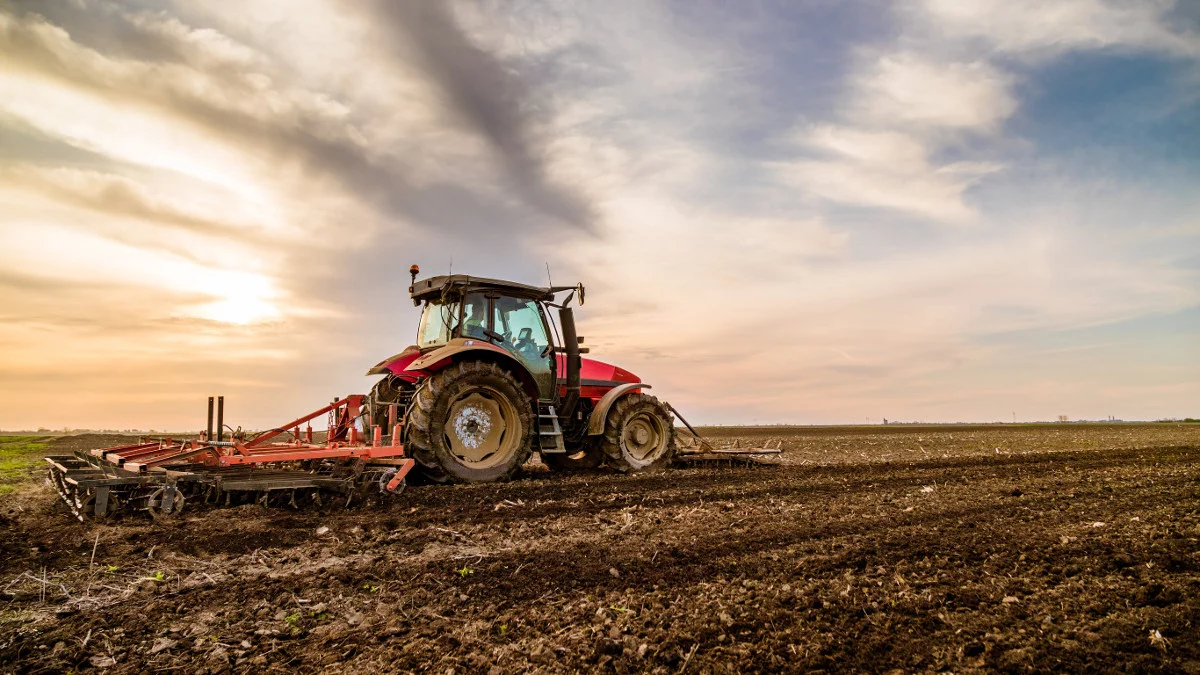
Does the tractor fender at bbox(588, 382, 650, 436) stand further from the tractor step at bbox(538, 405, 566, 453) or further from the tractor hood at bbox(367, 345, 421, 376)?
the tractor hood at bbox(367, 345, 421, 376)

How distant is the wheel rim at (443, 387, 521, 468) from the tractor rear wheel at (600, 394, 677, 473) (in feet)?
6.27

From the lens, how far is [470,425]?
8.34 meters

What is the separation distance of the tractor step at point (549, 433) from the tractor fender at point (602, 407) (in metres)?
0.67

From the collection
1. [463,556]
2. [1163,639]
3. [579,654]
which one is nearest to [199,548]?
[463,556]

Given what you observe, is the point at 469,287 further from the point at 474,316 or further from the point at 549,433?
the point at 549,433

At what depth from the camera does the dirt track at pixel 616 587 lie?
2936 mm

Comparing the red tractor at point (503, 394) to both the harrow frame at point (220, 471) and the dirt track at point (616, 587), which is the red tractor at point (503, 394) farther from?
the dirt track at point (616, 587)

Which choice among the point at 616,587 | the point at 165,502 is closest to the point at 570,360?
the point at 165,502

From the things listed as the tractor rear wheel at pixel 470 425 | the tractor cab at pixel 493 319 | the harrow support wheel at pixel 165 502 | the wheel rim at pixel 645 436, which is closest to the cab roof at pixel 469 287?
the tractor cab at pixel 493 319

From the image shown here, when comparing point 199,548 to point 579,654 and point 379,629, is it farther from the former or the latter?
point 579,654

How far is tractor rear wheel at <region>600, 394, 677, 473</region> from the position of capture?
10016 millimetres

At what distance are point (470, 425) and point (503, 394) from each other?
22.6 inches

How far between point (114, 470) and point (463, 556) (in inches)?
161

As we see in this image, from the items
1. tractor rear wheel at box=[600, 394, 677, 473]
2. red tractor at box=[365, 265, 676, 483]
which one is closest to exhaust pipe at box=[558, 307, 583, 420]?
red tractor at box=[365, 265, 676, 483]
